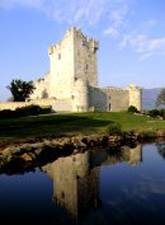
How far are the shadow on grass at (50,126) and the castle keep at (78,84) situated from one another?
38.5ft

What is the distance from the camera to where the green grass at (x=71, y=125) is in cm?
3672

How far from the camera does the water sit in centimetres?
1568

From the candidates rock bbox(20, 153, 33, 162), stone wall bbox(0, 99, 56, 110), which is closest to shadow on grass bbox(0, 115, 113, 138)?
rock bbox(20, 153, 33, 162)

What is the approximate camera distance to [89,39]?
67750mm

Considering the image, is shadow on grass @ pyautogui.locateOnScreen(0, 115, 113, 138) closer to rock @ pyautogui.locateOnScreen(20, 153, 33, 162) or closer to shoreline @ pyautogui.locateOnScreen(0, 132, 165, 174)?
shoreline @ pyautogui.locateOnScreen(0, 132, 165, 174)

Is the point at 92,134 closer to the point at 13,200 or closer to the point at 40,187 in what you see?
the point at 40,187

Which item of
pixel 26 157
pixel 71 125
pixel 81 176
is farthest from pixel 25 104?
pixel 81 176

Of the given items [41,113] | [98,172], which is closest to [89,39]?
[41,113]

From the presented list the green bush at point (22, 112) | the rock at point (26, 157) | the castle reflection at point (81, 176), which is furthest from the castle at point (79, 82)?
the rock at point (26, 157)

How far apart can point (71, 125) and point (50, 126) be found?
7.68 feet

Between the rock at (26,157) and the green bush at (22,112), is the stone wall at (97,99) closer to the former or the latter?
the green bush at (22,112)

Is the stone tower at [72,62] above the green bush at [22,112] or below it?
above

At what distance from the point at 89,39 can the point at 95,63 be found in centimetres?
373

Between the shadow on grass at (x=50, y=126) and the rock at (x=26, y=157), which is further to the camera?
the shadow on grass at (x=50, y=126)
